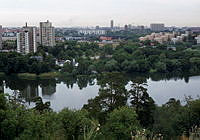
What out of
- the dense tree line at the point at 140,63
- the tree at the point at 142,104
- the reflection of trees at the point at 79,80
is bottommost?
the reflection of trees at the point at 79,80

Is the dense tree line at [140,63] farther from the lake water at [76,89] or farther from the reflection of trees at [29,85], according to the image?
the reflection of trees at [29,85]

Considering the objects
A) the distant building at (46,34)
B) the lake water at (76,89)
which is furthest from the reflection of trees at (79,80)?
the distant building at (46,34)

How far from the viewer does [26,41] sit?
1944cm

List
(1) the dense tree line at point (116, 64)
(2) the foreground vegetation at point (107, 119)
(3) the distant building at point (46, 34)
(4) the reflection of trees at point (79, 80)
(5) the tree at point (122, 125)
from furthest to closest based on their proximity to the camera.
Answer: (3) the distant building at point (46, 34)
(1) the dense tree line at point (116, 64)
(4) the reflection of trees at point (79, 80)
(5) the tree at point (122, 125)
(2) the foreground vegetation at point (107, 119)

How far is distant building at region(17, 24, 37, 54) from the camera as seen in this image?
63.6 feet

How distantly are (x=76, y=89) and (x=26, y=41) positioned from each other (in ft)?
31.9

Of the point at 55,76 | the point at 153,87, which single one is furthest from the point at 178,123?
the point at 55,76

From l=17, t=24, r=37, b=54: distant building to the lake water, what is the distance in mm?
6761

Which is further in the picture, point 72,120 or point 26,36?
point 26,36

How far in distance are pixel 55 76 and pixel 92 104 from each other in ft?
27.5

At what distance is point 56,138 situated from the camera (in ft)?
10.1

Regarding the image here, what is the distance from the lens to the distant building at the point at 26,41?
19375 mm

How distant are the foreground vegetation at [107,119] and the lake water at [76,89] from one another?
3143 mm

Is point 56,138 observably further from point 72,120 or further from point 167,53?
point 167,53
